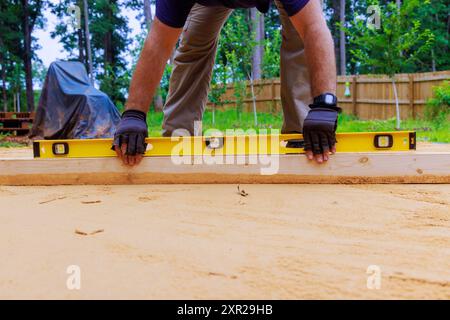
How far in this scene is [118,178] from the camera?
8.75 feet

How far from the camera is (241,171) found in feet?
8.41

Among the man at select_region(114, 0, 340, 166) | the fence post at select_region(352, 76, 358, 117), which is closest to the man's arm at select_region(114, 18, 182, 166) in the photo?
the man at select_region(114, 0, 340, 166)

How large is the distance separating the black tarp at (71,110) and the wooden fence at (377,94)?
19.0 feet

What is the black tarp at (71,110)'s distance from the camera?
8.16m

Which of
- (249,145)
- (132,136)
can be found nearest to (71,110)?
(132,136)

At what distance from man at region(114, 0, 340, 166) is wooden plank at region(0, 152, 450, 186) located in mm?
86

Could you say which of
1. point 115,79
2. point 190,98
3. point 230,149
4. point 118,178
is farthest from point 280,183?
point 115,79

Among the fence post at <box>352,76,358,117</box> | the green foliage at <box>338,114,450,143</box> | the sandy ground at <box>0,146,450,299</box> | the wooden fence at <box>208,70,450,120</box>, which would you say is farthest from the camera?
the fence post at <box>352,76,358,117</box>

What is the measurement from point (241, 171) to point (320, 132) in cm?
48

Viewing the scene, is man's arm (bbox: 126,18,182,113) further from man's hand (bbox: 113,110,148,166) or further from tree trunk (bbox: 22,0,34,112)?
tree trunk (bbox: 22,0,34,112)

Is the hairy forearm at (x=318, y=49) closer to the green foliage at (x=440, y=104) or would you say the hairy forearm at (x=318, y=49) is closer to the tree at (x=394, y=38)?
the tree at (x=394, y=38)

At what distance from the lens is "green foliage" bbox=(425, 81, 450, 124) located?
12.3m
